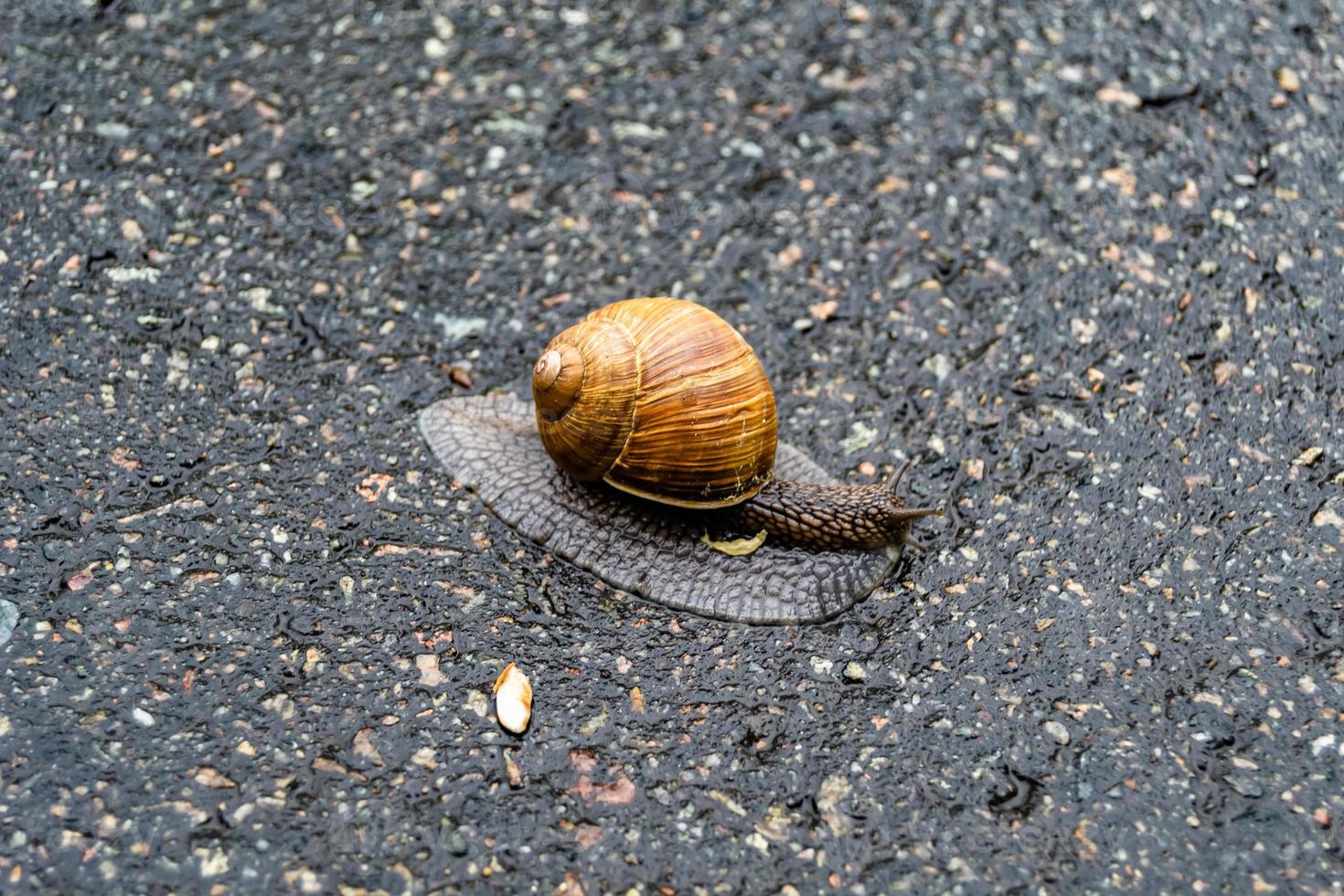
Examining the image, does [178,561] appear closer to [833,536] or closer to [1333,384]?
[833,536]

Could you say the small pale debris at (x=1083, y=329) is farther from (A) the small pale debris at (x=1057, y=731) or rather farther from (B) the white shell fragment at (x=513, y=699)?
(B) the white shell fragment at (x=513, y=699)

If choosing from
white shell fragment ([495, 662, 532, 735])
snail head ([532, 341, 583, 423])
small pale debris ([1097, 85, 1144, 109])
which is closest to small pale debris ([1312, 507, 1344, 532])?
small pale debris ([1097, 85, 1144, 109])

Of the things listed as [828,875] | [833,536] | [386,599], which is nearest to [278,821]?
[386,599]

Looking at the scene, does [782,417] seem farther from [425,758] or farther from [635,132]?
[425,758]

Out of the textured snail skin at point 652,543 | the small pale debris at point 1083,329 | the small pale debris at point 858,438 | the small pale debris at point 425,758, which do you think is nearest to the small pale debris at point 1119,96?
the small pale debris at point 1083,329

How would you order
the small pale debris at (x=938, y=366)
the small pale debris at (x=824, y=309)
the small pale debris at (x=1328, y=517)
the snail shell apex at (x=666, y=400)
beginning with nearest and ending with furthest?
1. the snail shell apex at (x=666, y=400)
2. the small pale debris at (x=1328, y=517)
3. the small pale debris at (x=938, y=366)
4. the small pale debris at (x=824, y=309)

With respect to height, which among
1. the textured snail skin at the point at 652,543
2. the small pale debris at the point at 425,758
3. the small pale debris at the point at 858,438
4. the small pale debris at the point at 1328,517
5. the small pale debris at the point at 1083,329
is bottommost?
the small pale debris at the point at 425,758

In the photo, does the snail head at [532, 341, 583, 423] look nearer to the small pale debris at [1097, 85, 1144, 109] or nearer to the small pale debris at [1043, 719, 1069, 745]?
the small pale debris at [1043, 719, 1069, 745]

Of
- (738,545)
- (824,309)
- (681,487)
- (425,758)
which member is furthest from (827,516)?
(425,758)
